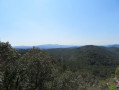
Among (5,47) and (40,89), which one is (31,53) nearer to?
(5,47)

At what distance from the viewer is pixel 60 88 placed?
10.6 meters

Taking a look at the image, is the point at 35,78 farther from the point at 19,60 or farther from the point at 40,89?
the point at 19,60

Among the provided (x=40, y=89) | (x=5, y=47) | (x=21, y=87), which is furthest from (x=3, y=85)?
(x=40, y=89)

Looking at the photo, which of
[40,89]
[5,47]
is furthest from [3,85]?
[40,89]

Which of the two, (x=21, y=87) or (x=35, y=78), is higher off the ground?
(x=35, y=78)

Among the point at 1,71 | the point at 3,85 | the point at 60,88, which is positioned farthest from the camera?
the point at 60,88

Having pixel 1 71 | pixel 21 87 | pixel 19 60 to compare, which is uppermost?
pixel 19 60

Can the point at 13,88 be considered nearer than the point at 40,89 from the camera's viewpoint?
Yes

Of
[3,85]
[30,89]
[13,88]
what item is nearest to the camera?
[3,85]

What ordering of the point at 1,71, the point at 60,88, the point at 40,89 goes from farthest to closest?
the point at 60,88 → the point at 40,89 → the point at 1,71

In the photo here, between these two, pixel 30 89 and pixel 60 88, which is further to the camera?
pixel 60 88

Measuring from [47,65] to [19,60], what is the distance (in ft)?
7.94

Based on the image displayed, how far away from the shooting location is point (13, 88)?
24.7ft

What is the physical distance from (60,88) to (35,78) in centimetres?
380
